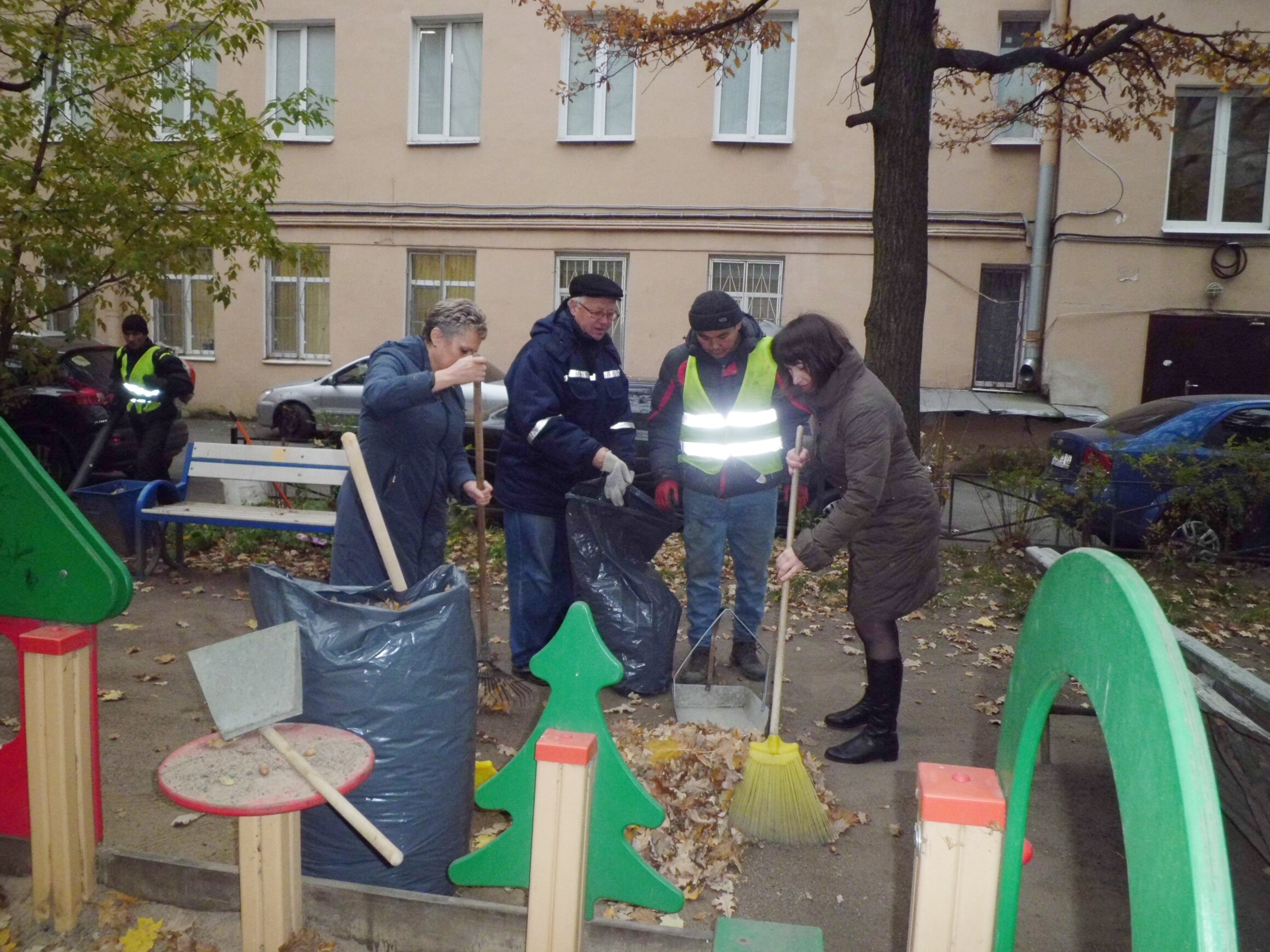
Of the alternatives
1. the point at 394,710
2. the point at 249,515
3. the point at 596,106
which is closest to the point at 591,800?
the point at 394,710

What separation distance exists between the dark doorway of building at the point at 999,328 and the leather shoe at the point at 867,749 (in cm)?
1149

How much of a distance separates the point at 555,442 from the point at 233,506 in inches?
142

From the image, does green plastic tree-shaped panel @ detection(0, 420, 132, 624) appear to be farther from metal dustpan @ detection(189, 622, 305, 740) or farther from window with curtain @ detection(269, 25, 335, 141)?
window with curtain @ detection(269, 25, 335, 141)

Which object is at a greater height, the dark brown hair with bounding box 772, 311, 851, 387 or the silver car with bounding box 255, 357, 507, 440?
the dark brown hair with bounding box 772, 311, 851, 387

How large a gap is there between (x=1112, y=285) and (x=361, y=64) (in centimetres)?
1119

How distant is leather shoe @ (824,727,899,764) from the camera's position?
12.9ft

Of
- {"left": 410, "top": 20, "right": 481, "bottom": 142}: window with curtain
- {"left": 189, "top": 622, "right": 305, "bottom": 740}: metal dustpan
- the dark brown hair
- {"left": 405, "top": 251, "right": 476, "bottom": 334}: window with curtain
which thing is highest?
{"left": 410, "top": 20, "right": 481, "bottom": 142}: window with curtain

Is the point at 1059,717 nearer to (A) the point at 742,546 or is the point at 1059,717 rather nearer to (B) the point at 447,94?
(A) the point at 742,546

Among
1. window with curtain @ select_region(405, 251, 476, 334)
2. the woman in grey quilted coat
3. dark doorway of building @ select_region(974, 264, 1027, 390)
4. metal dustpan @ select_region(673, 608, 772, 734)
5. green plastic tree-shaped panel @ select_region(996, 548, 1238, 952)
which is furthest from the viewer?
window with curtain @ select_region(405, 251, 476, 334)

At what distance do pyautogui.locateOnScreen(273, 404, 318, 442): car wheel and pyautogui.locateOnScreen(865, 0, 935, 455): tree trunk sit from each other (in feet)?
26.6

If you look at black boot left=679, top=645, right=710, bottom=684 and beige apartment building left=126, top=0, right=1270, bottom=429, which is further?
beige apartment building left=126, top=0, right=1270, bottom=429

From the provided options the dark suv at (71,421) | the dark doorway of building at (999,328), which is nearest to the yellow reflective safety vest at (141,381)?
the dark suv at (71,421)

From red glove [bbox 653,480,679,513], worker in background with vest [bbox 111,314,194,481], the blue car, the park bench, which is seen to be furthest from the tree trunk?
worker in background with vest [bbox 111,314,194,481]

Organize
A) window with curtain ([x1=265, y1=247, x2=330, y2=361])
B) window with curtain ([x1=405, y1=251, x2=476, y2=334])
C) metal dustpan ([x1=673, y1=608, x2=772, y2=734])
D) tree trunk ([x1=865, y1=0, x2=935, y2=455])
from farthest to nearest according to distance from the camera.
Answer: window with curtain ([x1=265, y1=247, x2=330, y2=361]) → window with curtain ([x1=405, y1=251, x2=476, y2=334]) → tree trunk ([x1=865, y1=0, x2=935, y2=455]) → metal dustpan ([x1=673, y1=608, x2=772, y2=734])
